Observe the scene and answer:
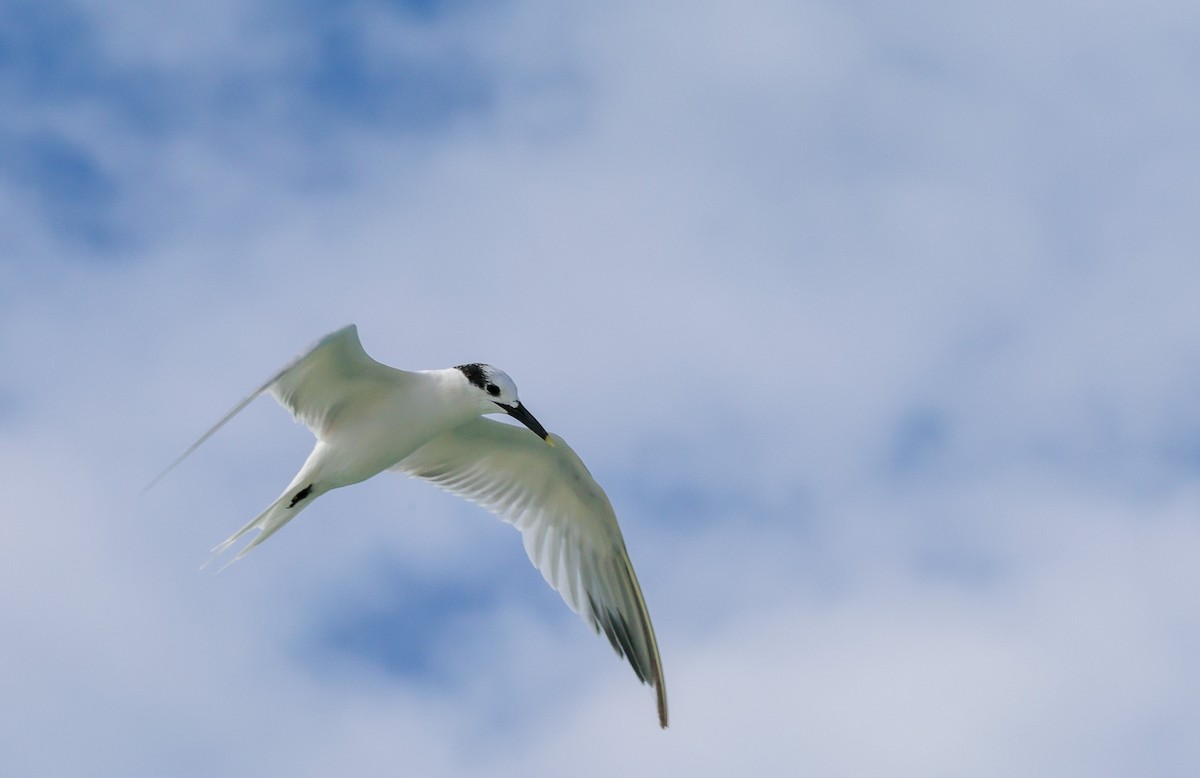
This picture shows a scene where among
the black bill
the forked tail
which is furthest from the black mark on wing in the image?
the black bill

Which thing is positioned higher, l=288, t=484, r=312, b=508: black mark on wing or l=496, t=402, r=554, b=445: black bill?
l=496, t=402, r=554, b=445: black bill

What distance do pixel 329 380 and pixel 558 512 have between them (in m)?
2.78

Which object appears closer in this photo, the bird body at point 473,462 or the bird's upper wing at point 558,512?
the bird body at point 473,462

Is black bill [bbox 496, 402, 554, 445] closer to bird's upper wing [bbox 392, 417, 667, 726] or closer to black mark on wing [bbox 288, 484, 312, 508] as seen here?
bird's upper wing [bbox 392, 417, 667, 726]

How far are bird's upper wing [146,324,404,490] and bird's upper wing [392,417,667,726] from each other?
1.13 metres

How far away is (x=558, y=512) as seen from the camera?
13641mm

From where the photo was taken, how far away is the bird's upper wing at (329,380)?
37.9 ft

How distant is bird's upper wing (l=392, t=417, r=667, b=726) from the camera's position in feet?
43.5

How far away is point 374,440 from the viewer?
39.2 ft

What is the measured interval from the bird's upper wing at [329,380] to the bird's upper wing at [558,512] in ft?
3.71

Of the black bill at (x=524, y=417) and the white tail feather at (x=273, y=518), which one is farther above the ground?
the black bill at (x=524, y=417)

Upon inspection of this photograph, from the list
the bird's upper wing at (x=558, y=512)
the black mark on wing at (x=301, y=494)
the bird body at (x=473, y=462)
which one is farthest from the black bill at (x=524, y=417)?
the black mark on wing at (x=301, y=494)

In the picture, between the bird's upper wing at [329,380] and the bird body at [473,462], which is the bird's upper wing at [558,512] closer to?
the bird body at [473,462]

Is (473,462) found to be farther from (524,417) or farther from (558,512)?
(524,417)
